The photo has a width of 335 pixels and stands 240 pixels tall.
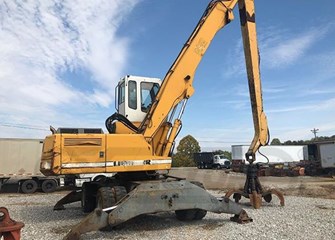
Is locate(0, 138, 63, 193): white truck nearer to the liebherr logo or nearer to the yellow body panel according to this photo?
the yellow body panel

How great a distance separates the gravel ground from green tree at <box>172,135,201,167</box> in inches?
1910

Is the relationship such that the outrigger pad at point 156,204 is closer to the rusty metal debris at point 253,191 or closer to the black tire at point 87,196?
the rusty metal debris at point 253,191

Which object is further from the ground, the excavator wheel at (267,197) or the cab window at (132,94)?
the cab window at (132,94)

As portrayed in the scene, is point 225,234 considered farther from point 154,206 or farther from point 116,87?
point 116,87

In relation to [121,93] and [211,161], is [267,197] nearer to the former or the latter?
[121,93]

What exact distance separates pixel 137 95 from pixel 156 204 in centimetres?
362

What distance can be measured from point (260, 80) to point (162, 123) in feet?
13.8

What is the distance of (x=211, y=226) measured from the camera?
933cm

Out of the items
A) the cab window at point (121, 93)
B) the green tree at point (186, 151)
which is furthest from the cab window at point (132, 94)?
the green tree at point (186, 151)

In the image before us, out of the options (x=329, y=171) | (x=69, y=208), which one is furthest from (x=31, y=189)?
(x=329, y=171)

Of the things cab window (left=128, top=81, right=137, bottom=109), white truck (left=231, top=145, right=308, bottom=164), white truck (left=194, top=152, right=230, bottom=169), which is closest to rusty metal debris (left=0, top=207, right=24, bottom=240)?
cab window (left=128, top=81, right=137, bottom=109)

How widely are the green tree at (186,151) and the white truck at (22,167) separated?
38.0 metres

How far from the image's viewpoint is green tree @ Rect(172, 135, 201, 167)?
202ft

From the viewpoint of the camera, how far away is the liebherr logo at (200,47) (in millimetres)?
11109
